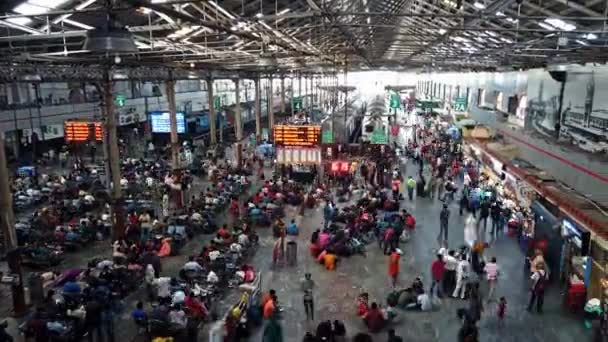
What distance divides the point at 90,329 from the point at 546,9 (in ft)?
42.6

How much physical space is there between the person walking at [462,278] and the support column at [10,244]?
33.2 ft

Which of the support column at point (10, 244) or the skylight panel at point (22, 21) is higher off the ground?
the skylight panel at point (22, 21)

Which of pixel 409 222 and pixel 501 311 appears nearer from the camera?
pixel 501 311

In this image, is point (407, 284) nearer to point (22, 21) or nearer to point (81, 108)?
point (22, 21)

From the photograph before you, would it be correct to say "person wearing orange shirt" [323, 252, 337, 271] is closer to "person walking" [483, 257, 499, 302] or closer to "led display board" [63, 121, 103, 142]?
"person walking" [483, 257, 499, 302]

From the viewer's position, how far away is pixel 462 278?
11.8 m

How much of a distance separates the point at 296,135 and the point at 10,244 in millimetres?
11428

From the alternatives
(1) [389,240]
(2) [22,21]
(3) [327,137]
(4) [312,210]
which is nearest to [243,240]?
(1) [389,240]

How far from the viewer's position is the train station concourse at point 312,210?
405 inches

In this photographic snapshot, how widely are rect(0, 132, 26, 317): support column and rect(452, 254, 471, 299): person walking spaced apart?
398 inches

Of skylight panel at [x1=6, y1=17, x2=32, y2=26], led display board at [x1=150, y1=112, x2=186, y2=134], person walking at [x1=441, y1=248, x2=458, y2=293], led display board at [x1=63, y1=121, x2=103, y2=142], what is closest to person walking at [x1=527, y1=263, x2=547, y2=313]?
person walking at [x1=441, y1=248, x2=458, y2=293]

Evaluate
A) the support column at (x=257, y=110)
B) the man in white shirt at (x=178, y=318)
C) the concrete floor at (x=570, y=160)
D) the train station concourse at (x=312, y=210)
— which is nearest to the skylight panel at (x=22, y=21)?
the train station concourse at (x=312, y=210)

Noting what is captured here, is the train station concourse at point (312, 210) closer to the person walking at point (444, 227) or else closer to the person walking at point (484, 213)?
the person walking at point (444, 227)

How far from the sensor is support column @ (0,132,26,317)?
11219 millimetres
